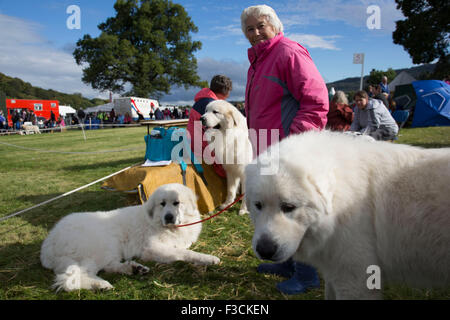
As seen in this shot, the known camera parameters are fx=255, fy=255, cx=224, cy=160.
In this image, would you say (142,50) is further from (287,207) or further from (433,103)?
(287,207)

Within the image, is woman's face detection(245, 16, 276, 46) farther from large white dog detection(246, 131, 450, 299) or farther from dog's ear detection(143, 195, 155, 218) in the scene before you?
dog's ear detection(143, 195, 155, 218)

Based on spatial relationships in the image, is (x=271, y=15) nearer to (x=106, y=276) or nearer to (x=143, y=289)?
(x=143, y=289)

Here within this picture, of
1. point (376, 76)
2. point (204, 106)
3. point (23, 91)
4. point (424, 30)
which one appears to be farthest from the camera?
point (23, 91)

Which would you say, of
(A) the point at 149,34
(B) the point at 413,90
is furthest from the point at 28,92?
(B) the point at 413,90

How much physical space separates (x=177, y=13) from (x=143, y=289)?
41465 mm

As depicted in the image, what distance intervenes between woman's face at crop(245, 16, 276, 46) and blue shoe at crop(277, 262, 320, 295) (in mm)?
2042

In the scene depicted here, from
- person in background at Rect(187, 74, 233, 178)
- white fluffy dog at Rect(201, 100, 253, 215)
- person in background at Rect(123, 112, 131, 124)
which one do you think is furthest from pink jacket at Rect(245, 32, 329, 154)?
person in background at Rect(123, 112, 131, 124)

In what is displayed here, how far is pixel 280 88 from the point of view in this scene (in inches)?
83.7

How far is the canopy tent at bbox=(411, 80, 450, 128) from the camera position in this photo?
12469 millimetres

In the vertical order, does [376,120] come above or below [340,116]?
below

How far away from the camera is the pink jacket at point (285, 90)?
199 centimetres

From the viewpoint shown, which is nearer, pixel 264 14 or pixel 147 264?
pixel 264 14

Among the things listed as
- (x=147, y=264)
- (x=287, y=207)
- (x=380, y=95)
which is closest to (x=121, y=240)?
(x=147, y=264)

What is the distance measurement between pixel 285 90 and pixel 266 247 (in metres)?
1.32
